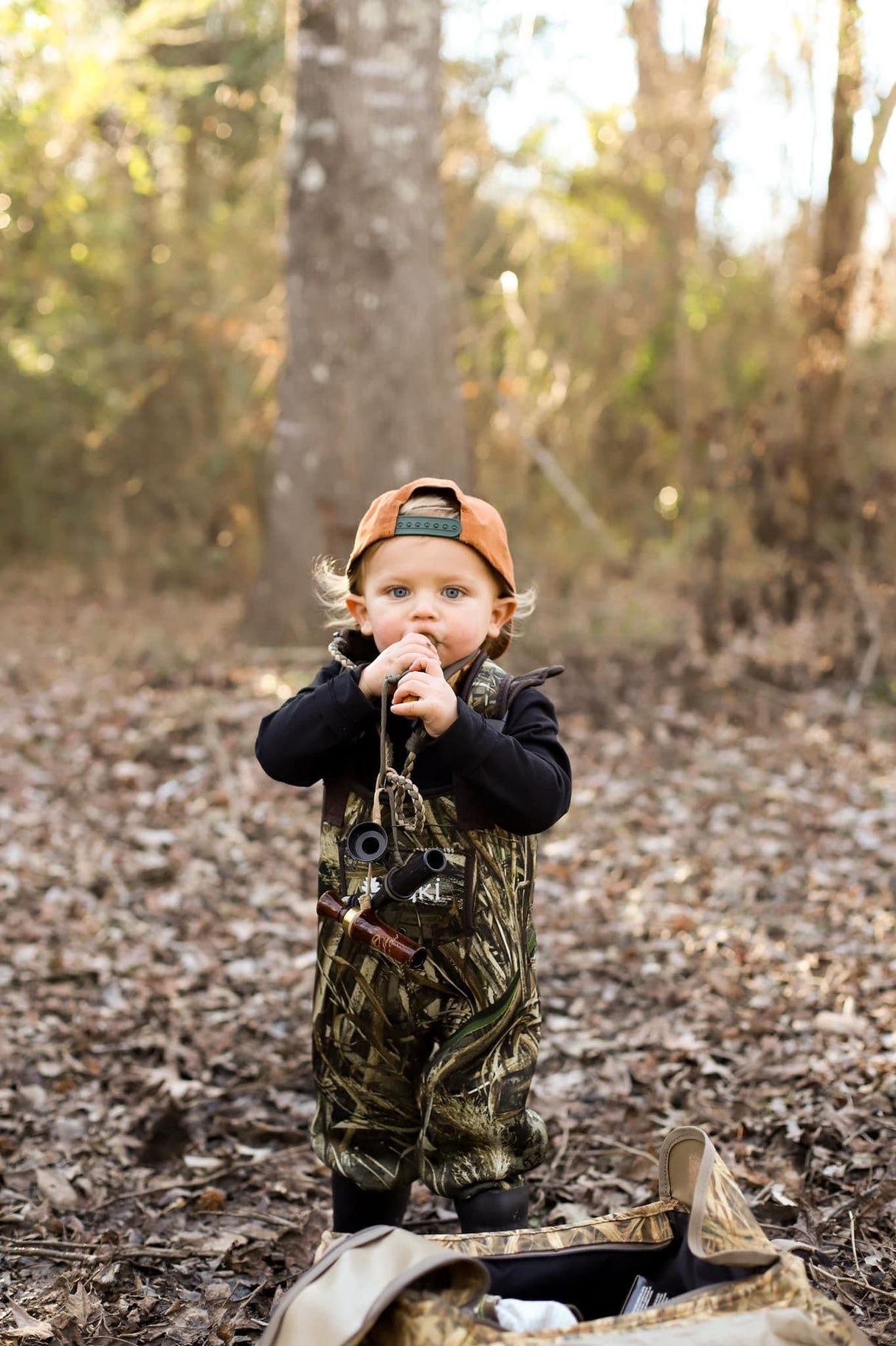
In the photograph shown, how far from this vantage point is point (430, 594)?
251 centimetres

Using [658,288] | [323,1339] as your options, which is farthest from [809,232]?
[323,1339]

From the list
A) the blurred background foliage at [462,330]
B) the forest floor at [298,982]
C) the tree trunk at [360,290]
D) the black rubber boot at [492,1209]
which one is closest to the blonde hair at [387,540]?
the black rubber boot at [492,1209]

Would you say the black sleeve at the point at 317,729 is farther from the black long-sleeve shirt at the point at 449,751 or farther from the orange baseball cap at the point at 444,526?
the orange baseball cap at the point at 444,526

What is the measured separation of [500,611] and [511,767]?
1.43 ft

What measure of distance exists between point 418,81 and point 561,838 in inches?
191

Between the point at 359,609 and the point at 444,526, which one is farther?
the point at 359,609

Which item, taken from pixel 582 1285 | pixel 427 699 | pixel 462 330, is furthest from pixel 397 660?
pixel 462 330

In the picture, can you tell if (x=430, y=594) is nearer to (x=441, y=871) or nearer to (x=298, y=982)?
(x=441, y=871)

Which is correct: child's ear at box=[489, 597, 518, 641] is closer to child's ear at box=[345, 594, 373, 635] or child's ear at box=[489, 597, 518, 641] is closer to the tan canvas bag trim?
child's ear at box=[345, 594, 373, 635]

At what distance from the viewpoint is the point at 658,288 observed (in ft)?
37.1

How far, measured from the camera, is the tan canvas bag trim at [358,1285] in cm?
186

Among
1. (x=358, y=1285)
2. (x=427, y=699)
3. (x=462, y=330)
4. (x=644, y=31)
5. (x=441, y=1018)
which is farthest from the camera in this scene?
(x=644, y=31)

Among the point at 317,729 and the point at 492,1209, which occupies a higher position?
the point at 317,729

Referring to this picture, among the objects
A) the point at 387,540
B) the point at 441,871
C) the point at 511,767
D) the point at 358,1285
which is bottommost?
the point at 358,1285
